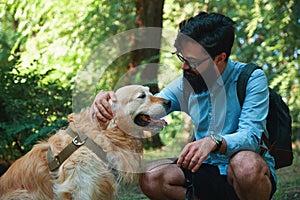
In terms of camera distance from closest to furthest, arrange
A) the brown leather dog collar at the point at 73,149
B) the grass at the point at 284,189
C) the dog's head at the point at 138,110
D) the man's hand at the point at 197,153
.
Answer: the man's hand at the point at 197,153 < the brown leather dog collar at the point at 73,149 < the dog's head at the point at 138,110 < the grass at the point at 284,189

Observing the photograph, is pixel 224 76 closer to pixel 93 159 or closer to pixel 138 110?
pixel 138 110

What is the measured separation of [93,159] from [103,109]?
356mm

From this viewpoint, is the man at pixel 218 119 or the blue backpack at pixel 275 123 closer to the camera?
the man at pixel 218 119

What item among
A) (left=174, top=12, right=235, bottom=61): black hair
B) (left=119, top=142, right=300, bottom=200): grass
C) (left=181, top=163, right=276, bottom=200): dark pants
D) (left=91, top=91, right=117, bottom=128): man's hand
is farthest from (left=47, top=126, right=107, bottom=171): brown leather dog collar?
(left=174, top=12, right=235, bottom=61): black hair

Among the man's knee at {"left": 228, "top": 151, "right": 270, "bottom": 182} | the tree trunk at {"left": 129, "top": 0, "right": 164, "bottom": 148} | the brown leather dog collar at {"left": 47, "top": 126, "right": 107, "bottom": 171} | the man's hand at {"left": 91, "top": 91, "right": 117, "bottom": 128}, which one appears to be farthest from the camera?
the tree trunk at {"left": 129, "top": 0, "right": 164, "bottom": 148}

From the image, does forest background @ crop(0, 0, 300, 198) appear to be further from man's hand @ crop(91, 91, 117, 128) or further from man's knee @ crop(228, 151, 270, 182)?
man's knee @ crop(228, 151, 270, 182)

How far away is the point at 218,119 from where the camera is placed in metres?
3.13

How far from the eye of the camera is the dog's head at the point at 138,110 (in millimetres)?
3381

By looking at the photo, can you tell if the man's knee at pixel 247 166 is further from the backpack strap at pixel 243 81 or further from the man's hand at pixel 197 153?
the backpack strap at pixel 243 81

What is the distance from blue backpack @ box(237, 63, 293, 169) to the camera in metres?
3.02

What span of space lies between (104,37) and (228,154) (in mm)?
7014

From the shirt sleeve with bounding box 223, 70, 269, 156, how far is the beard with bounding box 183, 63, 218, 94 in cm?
27

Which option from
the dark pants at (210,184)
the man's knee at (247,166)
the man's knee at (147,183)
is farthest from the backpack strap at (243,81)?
the man's knee at (147,183)

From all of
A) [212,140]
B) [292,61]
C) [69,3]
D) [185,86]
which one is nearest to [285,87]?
[292,61]
